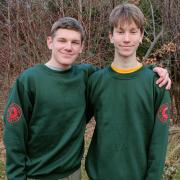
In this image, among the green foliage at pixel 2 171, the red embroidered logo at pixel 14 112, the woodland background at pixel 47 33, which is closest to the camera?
the red embroidered logo at pixel 14 112

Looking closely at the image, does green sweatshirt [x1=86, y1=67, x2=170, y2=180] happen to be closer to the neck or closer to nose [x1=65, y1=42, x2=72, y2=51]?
the neck

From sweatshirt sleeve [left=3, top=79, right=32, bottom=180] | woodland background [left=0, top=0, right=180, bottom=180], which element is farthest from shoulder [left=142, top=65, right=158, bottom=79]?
woodland background [left=0, top=0, right=180, bottom=180]

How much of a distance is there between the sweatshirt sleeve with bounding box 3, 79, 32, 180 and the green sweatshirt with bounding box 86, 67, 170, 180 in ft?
1.57

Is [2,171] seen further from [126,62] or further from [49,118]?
[126,62]

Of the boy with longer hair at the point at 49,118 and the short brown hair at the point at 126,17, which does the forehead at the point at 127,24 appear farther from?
the boy with longer hair at the point at 49,118

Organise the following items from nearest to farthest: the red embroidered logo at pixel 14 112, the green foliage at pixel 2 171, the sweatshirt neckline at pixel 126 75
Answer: the red embroidered logo at pixel 14 112
the sweatshirt neckline at pixel 126 75
the green foliage at pixel 2 171

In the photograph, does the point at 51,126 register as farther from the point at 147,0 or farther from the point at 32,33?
the point at 147,0

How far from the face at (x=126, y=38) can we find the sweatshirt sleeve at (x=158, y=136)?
0.29 meters

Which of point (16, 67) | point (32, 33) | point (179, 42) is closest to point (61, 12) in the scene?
point (32, 33)

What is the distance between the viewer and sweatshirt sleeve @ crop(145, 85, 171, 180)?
8.23 ft

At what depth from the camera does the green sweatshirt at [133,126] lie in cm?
251

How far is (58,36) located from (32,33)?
4223mm

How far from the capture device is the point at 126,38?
2.53m

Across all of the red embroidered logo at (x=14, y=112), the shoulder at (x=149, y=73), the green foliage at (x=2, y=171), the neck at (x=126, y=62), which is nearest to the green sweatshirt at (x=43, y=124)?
the red embroidered logo at (x=14, y=112)
